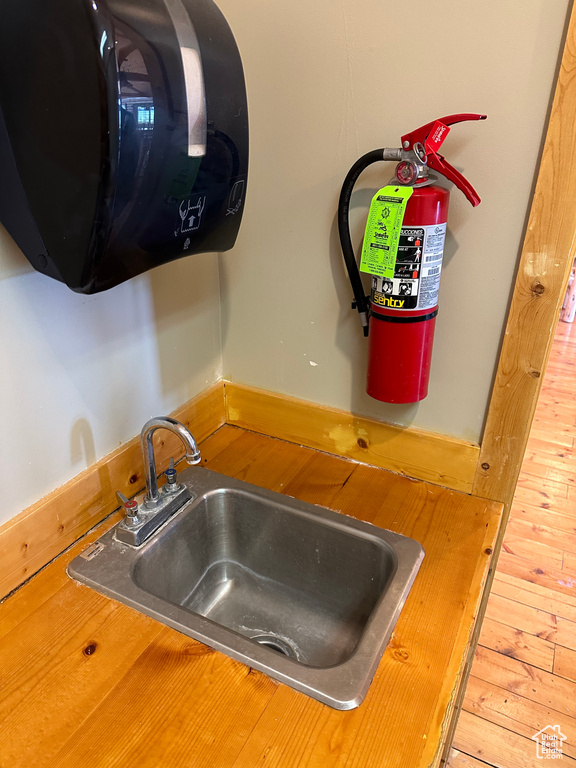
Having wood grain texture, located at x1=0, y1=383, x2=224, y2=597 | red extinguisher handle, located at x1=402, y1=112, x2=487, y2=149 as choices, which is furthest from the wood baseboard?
red extinguisher handle, located at x1=402, y1=112, x2=487, y2=149

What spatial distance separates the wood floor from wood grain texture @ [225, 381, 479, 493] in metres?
0.76

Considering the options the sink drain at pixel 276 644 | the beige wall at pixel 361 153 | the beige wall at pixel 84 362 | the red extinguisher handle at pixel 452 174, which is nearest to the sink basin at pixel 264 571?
the sink drain at pixel 276 644

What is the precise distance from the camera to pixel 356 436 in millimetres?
1166

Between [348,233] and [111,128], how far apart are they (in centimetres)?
52

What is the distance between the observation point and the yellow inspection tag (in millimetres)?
846

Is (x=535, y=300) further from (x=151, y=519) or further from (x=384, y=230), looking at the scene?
(x=151, y=519)

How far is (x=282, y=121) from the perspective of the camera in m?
Result: 1.00

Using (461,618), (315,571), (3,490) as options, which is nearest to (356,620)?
(315,571)

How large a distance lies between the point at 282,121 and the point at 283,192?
5.0 inches

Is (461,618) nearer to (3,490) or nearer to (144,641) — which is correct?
(144,641)

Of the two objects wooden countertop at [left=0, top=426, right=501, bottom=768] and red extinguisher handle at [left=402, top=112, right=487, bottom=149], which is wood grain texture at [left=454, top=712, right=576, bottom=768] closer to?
wooden countertop at [left=0, top=426, right=501, bottom=768]

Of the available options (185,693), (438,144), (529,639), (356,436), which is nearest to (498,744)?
(529,639)

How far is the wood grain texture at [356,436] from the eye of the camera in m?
1.08

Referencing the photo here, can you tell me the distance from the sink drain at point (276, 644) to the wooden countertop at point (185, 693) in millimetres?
264
